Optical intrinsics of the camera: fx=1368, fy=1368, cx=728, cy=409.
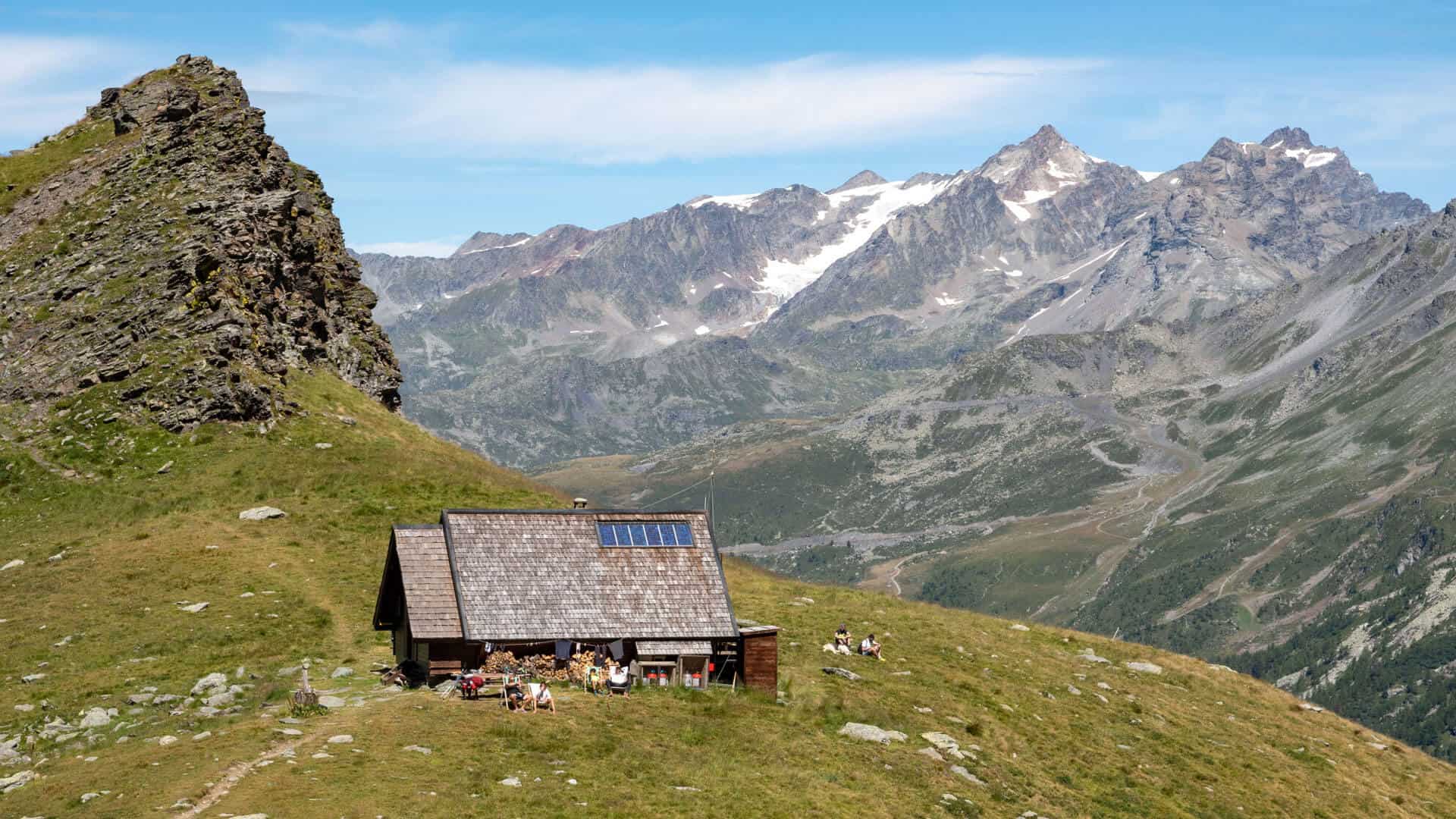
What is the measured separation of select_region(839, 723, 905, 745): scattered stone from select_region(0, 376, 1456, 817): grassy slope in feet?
2.18

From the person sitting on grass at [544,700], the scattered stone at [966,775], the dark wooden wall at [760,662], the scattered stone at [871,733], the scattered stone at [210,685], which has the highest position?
the scattered stone at [210,685]

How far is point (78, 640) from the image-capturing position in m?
54.9

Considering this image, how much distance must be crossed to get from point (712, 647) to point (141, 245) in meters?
61.6

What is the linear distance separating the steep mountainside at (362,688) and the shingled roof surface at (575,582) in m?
2.94

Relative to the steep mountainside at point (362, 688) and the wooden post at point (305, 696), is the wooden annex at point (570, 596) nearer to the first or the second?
the steep mountainside at point (362, 688)

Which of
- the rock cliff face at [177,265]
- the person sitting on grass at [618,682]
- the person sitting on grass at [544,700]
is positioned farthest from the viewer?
the rock cliff face at [177,265]

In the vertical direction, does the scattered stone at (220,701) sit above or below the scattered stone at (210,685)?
below

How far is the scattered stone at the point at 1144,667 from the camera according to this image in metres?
71.2

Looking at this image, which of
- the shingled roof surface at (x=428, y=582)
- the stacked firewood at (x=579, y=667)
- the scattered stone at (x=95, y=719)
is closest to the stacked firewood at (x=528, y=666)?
the stacked firewood at (x=579, y=667)

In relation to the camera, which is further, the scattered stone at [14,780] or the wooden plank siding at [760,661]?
the wooden plank siding at [760,661]

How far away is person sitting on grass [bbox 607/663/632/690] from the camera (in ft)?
167

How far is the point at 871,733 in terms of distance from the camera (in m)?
49.7

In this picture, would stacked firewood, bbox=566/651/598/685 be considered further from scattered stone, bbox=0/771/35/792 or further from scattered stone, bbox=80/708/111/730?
scattered stone, bbox=0/771/35/792

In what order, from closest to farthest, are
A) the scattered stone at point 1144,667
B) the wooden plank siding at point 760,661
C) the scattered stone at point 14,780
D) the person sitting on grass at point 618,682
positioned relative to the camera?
1. the scattered stone at point 14,780
2. the person sitting on grass at point 618,682
3. the wooden plank siding at point 760,661
4. the scattered stone at point 1144,667
